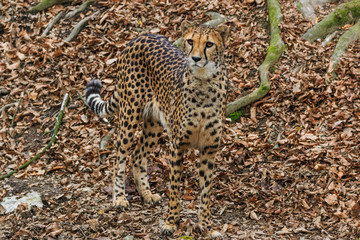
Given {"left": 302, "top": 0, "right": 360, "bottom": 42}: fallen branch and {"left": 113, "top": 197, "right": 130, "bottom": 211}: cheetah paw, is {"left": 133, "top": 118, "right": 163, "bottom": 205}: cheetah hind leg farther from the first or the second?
{"left": 302, "top": 0, "right": 360, "bottom": 42}: fallen branch

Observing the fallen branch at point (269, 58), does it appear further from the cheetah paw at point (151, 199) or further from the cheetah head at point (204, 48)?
the cheetah head at point (204, 48)

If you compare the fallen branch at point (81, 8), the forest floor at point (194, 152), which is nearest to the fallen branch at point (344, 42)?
the forest floor at point (194, 152)

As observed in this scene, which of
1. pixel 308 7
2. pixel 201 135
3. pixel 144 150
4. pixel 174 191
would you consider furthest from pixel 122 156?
pixel 308 7

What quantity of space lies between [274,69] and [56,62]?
377 cm

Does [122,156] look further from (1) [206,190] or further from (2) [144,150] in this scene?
(1) [206,190]

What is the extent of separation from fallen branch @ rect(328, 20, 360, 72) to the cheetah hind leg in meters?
3.03

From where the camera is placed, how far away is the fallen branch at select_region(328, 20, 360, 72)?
777 centimetres

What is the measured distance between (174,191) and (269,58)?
11.0 feet

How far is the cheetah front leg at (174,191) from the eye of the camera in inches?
216

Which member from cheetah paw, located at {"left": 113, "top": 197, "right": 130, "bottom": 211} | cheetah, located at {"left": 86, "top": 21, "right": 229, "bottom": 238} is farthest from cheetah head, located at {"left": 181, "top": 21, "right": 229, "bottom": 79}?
cheetah paw, located at {"left": 113, "top": 197, "right": 130, "bottom": 211}

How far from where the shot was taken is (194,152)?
7.16 m

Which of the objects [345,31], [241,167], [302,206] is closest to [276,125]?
[241,167]

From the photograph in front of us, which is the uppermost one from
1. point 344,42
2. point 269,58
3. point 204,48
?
point 204,48

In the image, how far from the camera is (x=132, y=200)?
6504 mm
